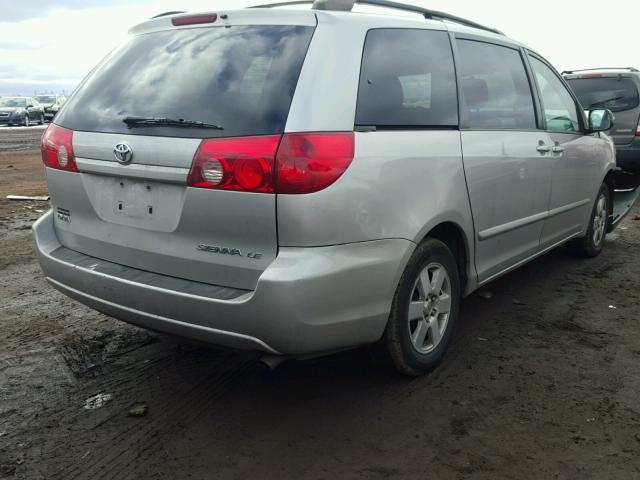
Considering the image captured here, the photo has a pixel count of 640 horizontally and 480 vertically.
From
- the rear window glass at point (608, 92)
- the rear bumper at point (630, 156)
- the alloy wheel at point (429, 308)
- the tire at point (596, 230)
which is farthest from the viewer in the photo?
the rear window glass at point (608, 92)

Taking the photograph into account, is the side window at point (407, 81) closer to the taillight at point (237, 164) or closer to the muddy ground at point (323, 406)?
the taillight at point (237, 164)

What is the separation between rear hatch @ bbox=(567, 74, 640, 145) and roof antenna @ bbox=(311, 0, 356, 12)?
6.40 m

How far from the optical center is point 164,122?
290cm

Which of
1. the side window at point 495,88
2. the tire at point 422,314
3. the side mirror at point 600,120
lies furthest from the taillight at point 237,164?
the side mirror at point 600,120

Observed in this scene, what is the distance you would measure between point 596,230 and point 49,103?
39119mm

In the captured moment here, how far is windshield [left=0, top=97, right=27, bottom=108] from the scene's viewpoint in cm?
3559

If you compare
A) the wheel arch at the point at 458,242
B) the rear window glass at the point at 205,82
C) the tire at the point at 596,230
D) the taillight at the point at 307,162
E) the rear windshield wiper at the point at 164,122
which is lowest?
the tire at the point at 596,230

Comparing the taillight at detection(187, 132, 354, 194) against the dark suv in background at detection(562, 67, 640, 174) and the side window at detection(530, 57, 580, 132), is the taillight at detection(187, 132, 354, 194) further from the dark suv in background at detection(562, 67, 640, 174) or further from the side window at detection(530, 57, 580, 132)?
the dark suv in background at detection(562, 67, 640, 174)

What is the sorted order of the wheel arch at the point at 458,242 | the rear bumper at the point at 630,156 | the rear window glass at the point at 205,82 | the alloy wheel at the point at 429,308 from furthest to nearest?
1. the rear bumper at the point at 630,156
2. the wheel arch at the point at 458,242
3. the alloy wheel at the point at 429,308
4. the rear window glass at the point at 205,82

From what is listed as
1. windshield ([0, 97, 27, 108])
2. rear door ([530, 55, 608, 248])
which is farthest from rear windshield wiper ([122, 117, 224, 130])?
windshield ([0, 97, 27, 108])

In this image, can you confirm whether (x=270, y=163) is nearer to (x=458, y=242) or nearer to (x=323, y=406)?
(x=323, y=406)

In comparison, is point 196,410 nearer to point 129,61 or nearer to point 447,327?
point 447,327

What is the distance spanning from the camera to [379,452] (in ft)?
9.21

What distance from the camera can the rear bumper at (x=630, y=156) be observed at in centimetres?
821
